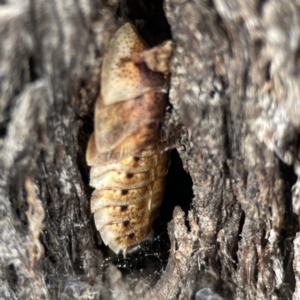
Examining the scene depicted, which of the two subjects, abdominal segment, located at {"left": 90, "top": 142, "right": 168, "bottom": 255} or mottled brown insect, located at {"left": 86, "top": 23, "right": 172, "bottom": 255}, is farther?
abdominal segment, located at {"left": 90, "top": 142, "right": 168, "bottom": 255}

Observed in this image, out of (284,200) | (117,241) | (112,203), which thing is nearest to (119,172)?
(112,203)

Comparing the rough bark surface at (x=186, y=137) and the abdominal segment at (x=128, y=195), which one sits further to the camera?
the abdominal segment at (x=128, y=195)

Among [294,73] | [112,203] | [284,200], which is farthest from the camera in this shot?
[112,203]

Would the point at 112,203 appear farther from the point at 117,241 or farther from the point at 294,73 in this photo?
the point at 294,73

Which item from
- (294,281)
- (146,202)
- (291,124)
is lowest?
(294,281)
